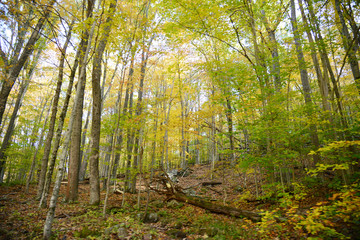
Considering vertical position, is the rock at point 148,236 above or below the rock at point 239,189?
below

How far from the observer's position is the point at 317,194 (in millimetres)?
5406

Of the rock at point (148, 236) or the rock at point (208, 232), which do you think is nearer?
the rock at point (148, 236)

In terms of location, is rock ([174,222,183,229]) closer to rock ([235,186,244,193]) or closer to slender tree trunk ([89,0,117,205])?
slender tree trunk ([89,0,117,205])

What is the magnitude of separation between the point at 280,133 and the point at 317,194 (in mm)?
2563

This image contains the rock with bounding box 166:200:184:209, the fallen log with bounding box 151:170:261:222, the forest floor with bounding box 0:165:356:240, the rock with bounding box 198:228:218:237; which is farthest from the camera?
the rock with bounding box 166:200:184:209

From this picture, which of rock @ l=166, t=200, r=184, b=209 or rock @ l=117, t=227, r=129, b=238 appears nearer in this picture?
rock @ l=117, t=227, r=129, b=238

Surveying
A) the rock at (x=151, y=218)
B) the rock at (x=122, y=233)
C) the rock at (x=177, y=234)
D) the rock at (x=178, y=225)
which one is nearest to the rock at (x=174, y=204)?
the rock at (x=151, y=218)

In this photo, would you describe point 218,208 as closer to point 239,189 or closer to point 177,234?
point 177,234

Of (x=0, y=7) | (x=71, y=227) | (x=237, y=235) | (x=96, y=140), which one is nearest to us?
(x=237, y=235)

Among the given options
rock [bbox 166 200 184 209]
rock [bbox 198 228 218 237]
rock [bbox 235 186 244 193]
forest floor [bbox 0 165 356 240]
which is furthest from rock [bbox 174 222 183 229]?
rock [bbox 235 186 244 193]

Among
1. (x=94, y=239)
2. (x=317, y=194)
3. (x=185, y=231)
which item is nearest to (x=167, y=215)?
(x=185, y=231)

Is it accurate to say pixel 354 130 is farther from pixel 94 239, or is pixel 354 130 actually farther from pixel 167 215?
pixel 94 239

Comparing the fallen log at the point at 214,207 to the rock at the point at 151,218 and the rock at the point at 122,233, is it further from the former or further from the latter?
the rock at the point at 122,233

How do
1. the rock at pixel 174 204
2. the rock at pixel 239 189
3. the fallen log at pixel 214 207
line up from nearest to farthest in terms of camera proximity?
1. the fallen log at pixel 214 207
2. the rock at pixel 174 204
3. the rock at pixel 239 189
